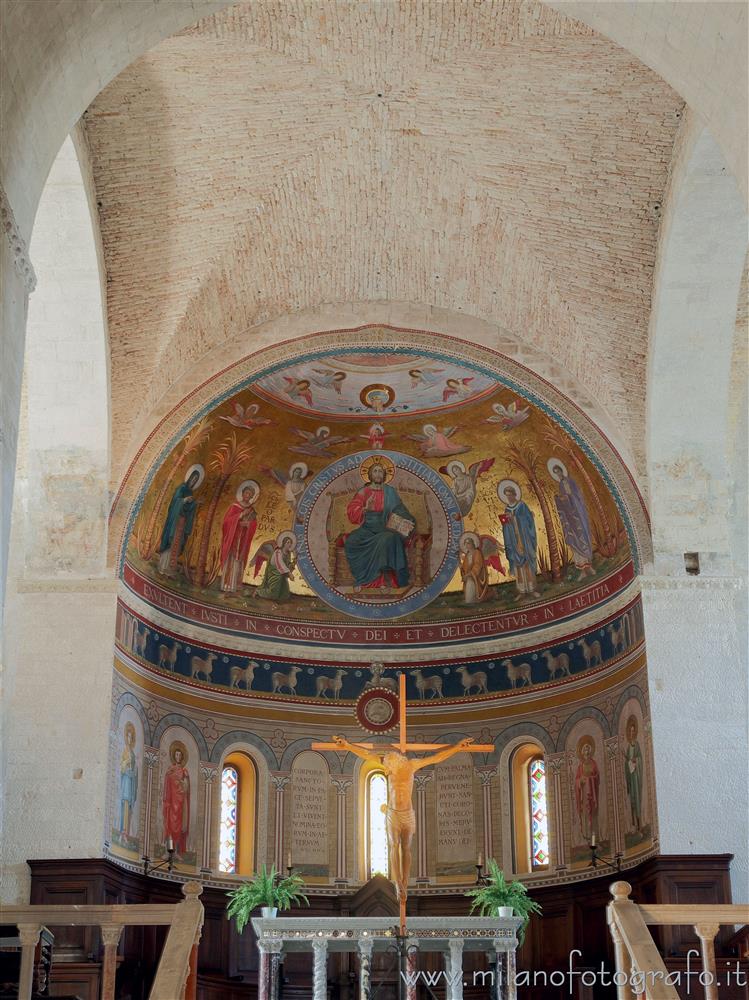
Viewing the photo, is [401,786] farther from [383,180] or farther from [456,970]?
[383,180]

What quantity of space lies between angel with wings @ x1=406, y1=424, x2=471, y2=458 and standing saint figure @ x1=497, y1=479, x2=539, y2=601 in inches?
33.3

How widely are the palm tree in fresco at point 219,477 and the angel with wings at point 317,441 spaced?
0.80 m

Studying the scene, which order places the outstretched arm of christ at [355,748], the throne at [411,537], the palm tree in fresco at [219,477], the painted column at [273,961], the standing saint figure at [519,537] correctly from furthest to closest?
the throne at [411,537], the standing saint figure at [519,537], the palm tree in fresco at [219,477], the outstretched arm of christ at [355,748], the painted column at [273,961]

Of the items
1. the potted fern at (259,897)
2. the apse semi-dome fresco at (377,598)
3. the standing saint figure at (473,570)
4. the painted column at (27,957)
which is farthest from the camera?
the standing saint figure at (473,570)

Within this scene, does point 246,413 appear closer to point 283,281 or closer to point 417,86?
point 283,281

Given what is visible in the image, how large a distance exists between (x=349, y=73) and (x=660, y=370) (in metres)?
5.12

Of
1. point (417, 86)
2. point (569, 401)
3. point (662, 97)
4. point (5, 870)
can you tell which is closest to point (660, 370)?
point (569, 401)

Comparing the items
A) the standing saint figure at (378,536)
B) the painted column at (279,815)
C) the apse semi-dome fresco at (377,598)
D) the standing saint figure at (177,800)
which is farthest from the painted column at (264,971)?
the standing saint figure at (378,536)

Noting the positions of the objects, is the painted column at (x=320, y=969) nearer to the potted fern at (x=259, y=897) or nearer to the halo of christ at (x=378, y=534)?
the potted fern at (x=259, y=897)

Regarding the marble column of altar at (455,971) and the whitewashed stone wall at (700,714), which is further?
the whitewashed stone wall at (700,714)

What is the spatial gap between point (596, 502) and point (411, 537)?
10.9 feet

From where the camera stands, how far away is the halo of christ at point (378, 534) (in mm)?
20156

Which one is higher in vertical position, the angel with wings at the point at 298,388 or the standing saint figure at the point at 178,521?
the angel with wings at the point at 298,388

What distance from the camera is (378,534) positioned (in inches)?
800
